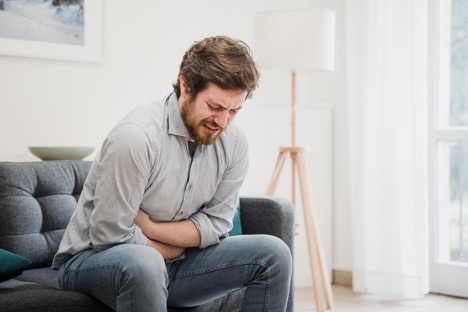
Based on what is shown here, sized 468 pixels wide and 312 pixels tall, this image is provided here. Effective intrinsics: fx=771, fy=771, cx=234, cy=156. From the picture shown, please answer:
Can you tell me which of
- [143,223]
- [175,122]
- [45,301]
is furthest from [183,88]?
[45,301]

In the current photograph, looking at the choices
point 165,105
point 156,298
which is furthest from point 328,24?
point 156,298

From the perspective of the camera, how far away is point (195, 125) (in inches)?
93.0

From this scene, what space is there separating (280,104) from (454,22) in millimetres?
1066

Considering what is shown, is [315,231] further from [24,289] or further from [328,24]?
[24,289]

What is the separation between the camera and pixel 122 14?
3.77m

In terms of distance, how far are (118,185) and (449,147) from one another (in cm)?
260

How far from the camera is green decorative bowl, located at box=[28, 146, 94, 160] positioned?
124 inches

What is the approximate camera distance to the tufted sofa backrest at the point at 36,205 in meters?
2.73

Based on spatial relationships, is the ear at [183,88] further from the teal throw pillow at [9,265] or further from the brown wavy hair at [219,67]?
the teal throw pillow at [9,265]

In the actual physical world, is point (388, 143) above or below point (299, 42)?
below

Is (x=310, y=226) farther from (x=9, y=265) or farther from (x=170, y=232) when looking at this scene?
(x=9, y=265)

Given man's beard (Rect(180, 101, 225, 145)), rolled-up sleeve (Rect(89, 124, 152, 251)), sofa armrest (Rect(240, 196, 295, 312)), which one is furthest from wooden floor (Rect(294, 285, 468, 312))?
rolled-up sleeve (Rect(89, 124, 152, 251))

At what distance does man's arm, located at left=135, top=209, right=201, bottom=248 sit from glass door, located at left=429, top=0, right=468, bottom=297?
2.25 m

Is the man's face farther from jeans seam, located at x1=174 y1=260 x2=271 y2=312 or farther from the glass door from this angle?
the glass door
